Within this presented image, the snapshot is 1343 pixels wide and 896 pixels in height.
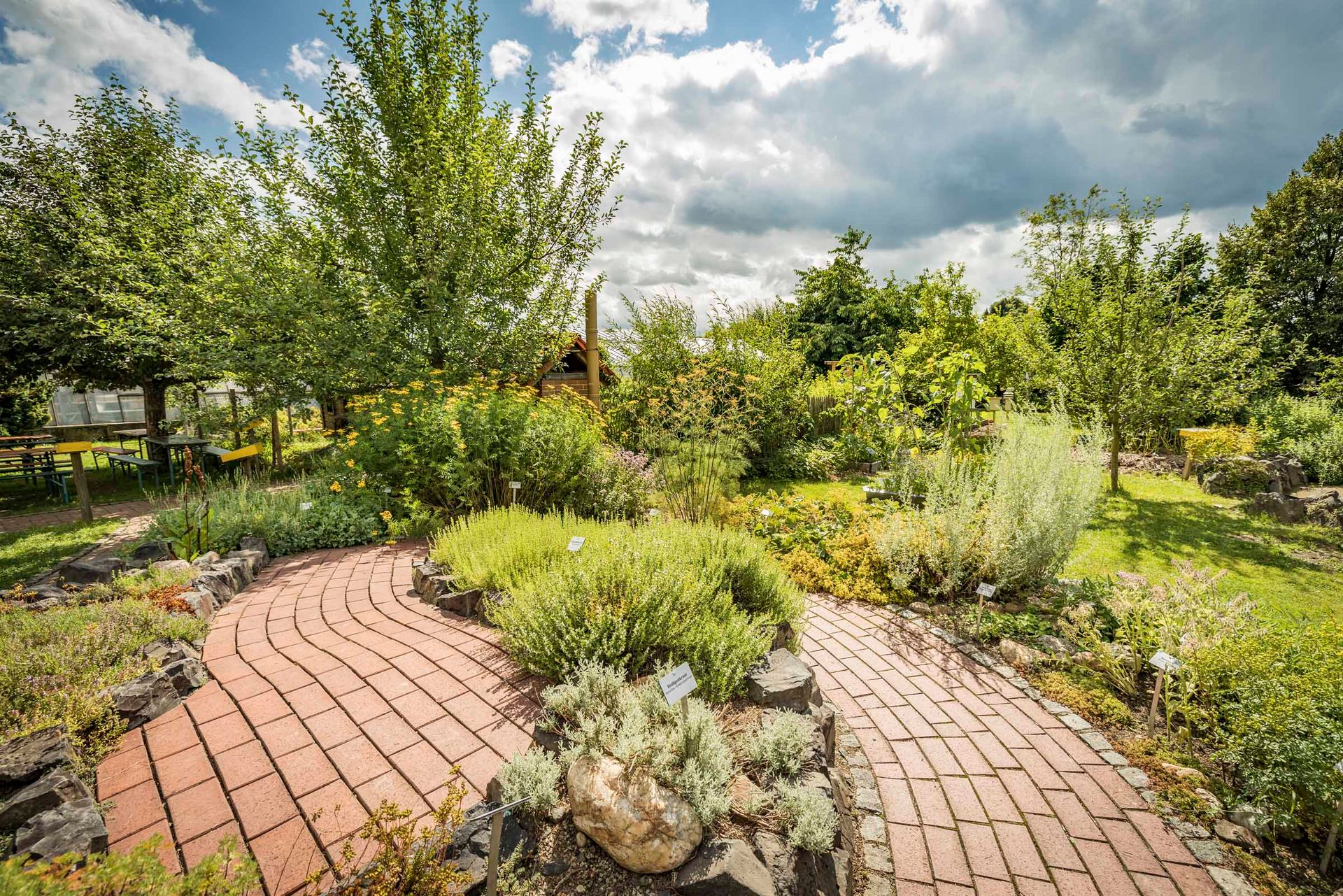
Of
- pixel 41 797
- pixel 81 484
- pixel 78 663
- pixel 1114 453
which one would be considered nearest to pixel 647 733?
pixel 41 797

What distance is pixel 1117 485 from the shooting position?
8.35m

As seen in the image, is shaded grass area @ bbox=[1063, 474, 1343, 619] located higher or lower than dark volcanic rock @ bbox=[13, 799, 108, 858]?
lower

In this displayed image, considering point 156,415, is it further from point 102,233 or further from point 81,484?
point 81,484

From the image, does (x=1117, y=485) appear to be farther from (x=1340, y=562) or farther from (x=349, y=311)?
(x=349, y=311)

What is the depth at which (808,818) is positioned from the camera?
1.84m

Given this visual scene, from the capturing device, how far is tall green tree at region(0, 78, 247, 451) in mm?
7445

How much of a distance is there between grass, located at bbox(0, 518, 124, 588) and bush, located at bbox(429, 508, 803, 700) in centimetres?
488

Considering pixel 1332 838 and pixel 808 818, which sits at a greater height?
pixel 808 818

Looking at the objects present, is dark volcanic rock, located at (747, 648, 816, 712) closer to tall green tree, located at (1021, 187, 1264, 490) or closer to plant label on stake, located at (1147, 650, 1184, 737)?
plant label on stake, located at (1147, 650, 1184, 737)

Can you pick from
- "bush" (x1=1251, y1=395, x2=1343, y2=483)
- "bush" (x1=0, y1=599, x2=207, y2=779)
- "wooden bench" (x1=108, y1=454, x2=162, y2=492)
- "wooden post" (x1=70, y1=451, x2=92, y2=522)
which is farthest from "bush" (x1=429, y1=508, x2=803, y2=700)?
"bush" (x1=1251, y1=395, x2=1343, y2=483)

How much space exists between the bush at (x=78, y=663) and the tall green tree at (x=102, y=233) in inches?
231

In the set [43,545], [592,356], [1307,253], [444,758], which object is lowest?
[43,545]

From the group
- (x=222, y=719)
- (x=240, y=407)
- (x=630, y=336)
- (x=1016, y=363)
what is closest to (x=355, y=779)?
(x=222, y=719)

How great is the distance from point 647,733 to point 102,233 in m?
12.3
